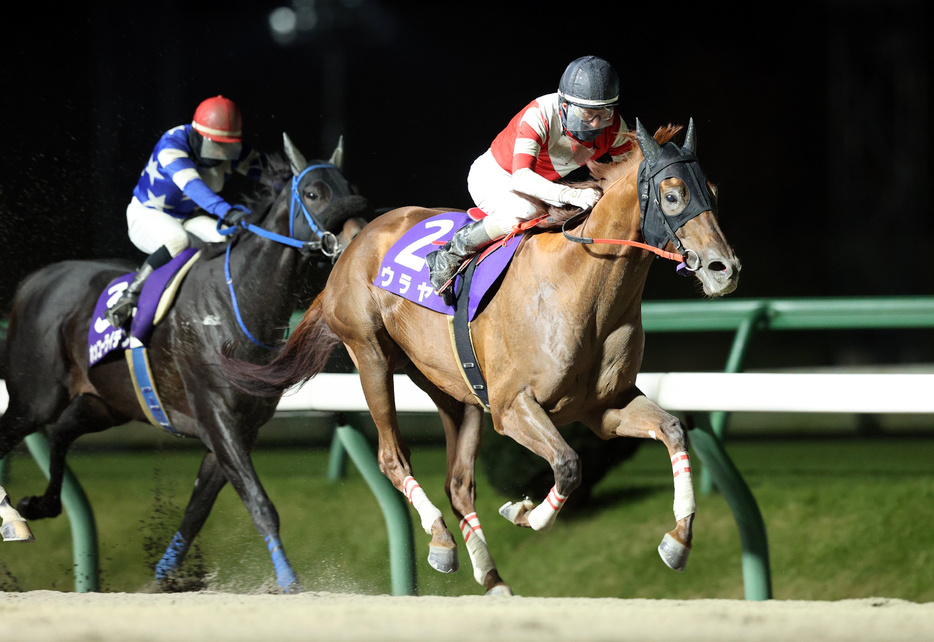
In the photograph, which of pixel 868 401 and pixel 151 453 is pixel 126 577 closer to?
pixel 151 453

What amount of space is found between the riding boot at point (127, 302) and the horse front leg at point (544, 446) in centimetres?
162

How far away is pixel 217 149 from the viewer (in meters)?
4.32

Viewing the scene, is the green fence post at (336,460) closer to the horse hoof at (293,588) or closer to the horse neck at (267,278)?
the horse neck at (267,278)

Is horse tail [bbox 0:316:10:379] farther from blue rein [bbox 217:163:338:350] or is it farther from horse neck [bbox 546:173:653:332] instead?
horse neck [bbox 546:173:653:332]

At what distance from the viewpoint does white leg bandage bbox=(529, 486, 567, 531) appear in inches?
119

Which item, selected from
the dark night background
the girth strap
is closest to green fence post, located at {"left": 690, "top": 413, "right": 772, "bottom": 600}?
the girth strap

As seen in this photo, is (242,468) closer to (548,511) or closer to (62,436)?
Answer: (62,436)

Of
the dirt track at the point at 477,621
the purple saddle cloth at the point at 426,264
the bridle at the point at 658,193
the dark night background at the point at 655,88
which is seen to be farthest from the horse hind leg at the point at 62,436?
the dark night background at the point at 655,88

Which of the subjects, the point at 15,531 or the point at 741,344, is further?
the point at 741,344

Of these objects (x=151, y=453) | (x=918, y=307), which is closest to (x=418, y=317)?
(x=918, y=307)

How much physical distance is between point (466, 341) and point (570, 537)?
1539 millimetres

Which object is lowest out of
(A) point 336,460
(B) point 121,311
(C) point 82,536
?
(A) point 336,460

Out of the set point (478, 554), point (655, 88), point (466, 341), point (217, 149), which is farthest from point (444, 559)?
point (655, 88)

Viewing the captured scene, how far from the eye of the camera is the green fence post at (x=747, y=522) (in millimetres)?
3283
